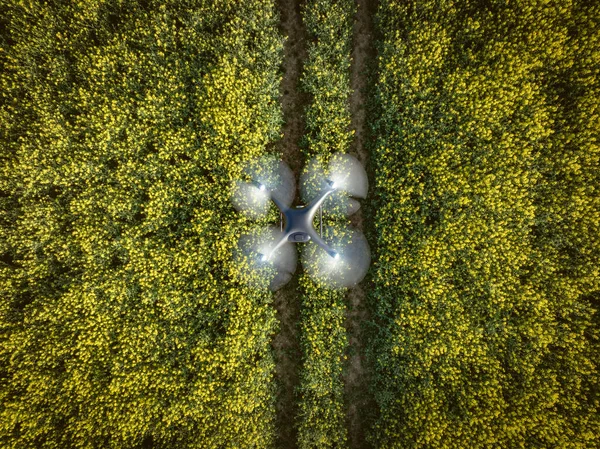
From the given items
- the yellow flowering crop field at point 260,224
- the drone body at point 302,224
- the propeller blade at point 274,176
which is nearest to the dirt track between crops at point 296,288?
the propeller blade at point 274,176

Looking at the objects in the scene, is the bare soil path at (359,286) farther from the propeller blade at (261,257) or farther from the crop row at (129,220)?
the crop row at (129,220)

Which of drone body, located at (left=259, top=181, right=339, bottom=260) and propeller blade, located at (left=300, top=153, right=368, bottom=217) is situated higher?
propeller blade, located at (left=300, top=153, right=368, bottom=217)

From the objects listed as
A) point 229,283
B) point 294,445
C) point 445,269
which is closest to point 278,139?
point 229,283

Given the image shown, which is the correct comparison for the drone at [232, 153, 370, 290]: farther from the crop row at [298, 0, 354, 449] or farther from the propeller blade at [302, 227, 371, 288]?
the crop row at [298, 0, 354, 449]

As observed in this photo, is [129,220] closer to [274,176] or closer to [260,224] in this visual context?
[260,224]

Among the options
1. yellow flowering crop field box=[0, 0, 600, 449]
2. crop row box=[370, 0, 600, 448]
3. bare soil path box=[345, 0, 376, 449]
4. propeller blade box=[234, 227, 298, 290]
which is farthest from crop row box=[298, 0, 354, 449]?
crop row box=[370, 0, 600, 448]

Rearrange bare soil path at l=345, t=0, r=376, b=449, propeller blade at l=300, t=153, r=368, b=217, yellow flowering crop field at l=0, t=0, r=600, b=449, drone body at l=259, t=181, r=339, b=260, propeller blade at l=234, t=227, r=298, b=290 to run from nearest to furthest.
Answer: drone body at l=259, t=181, r=339, b=260 → yellow flowering crop field at l=0, t=0, r=600, b=449 → propeller blade at l=234, t=227, r=298, b=290 → propeller blade at l=300, t=153, r=368, b=217 → bare soil path at l=345, t=0, r=376, b=449
